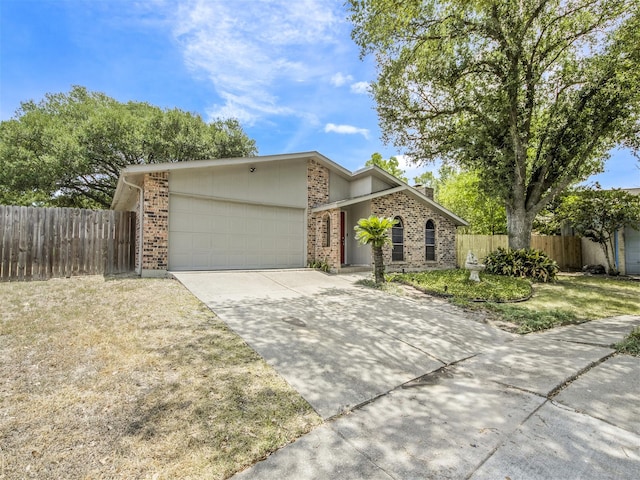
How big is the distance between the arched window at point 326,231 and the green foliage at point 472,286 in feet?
9.73

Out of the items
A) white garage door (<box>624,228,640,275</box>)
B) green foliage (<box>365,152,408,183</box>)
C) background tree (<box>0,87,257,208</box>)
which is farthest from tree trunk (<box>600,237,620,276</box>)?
background tree (<box>0,87,257,208</box>)

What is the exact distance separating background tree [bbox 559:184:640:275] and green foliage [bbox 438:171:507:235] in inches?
161

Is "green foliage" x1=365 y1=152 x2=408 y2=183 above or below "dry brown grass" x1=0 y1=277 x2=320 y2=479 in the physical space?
above

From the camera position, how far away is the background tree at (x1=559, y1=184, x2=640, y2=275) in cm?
1294

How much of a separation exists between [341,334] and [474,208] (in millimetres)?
20124

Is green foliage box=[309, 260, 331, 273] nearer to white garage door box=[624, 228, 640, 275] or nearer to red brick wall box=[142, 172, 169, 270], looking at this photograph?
red brick wall box=[142, 172, 169, 270]

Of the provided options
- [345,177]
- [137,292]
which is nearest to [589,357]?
[137,292]

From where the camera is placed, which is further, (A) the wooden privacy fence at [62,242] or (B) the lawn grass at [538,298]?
(A) the wooden privacy fence at [62,242]

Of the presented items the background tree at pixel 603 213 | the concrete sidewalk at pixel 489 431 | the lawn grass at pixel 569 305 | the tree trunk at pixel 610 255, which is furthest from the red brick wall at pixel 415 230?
the concrete sidewalk at pixel 489 431

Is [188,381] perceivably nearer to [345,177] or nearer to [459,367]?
[459,367]

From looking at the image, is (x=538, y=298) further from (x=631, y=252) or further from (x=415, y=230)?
(x=631, y=252)

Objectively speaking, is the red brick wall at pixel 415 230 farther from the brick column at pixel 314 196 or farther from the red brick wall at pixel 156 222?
the red brick wall at pixel 156 222

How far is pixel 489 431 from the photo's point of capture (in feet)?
7.99

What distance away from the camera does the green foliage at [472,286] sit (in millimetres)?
8047
